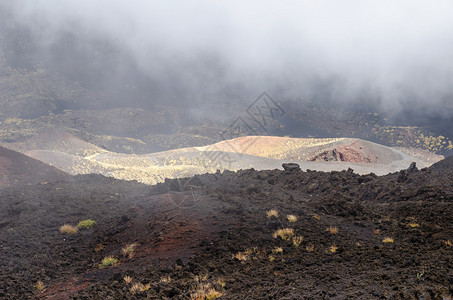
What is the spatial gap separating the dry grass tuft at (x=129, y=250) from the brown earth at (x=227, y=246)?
0.13 metres

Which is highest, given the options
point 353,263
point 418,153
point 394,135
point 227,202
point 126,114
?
point 126,114

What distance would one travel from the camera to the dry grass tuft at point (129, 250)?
9477 mm

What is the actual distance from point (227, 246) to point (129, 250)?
2.80 m

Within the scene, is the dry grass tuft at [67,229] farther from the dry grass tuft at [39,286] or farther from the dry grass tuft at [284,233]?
the dry grass tuft at [284,233]

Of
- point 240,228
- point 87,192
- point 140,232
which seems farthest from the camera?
point 87,192

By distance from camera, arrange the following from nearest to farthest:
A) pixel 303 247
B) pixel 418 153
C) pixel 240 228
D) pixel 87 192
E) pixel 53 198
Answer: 1. pixel 303 247
2. pixel 240 228
3. pixel 53 198
4. pixel 87 192
5. pixel 418 153

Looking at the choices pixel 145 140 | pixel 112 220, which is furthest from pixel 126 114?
pixel 112 220

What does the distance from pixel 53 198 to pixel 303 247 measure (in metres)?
12.8

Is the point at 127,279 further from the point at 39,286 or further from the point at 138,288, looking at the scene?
the point at 39,286

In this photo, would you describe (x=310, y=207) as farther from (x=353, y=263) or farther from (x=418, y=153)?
(x=418, y=153)

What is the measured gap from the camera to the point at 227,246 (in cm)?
912

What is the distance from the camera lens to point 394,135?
73.8 metres

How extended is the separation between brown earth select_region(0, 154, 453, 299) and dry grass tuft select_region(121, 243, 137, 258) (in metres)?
0.13

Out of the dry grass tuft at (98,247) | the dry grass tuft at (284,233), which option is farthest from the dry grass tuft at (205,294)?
the dry grass tuft at (98,247)
